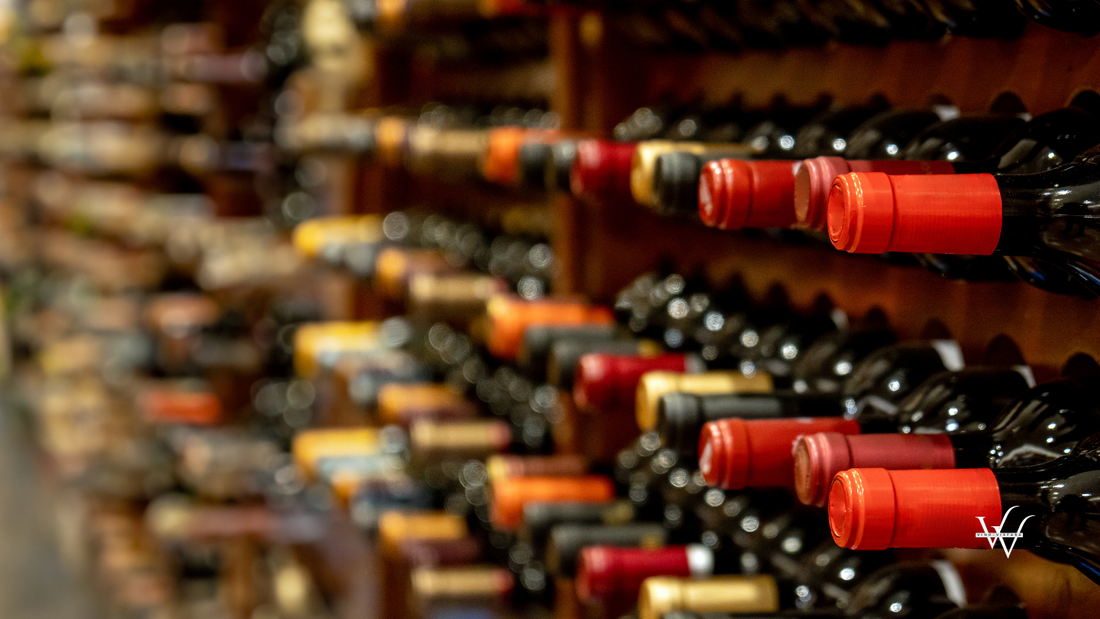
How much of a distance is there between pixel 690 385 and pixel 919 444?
21cm

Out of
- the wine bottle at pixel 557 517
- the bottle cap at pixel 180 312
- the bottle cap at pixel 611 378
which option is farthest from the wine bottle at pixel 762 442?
the bottle cap at pixel 180 312

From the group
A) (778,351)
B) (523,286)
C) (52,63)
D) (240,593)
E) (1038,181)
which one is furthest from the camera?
(52,63)

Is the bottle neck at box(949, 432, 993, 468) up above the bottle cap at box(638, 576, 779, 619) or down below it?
above

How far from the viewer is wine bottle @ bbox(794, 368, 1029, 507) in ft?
1.61

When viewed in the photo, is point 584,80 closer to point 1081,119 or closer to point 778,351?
point 778,351

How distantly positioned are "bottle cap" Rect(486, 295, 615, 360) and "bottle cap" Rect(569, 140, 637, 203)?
0.60ft

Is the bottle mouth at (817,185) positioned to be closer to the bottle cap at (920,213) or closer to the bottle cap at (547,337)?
the bottle cap at (920,213)

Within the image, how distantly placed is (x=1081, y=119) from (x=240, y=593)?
2010 millimetres

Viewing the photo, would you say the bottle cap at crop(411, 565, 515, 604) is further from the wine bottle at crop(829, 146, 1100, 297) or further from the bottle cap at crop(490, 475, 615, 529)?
the wine bottle at crop(829, 146, 1100, 297)

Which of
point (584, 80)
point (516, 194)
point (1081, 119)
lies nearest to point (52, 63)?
point (516, 194)

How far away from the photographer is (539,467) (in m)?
1.03

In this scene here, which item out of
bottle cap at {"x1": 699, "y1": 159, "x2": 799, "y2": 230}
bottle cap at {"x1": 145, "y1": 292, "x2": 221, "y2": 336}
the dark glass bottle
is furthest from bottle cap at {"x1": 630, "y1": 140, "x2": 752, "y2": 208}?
bottle cap at {"x1": 145, "y1": 292, "x2": 221, "y2": 336}

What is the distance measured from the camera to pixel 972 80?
62 centimetres

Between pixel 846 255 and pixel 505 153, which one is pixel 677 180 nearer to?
pixel 846 255
